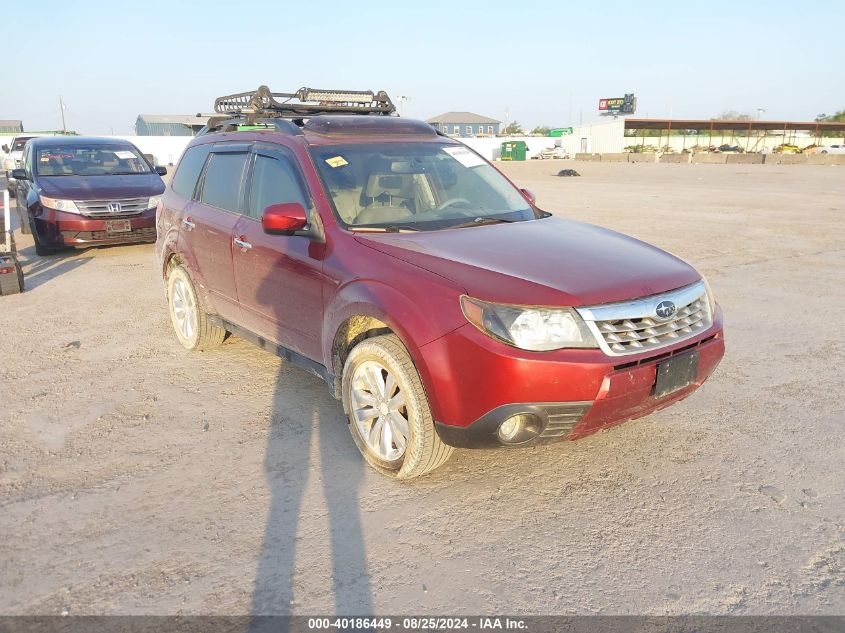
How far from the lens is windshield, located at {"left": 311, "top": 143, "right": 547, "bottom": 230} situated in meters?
3.95

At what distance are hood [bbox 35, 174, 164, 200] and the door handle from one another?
6336mm

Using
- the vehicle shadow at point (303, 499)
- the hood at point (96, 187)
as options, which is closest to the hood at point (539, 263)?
the vehicle shadow at point (303, 499)

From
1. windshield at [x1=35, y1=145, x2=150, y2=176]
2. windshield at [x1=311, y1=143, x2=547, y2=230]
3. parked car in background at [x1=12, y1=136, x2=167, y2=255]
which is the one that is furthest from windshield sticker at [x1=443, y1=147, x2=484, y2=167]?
windshield at [x1=35, y1=145, x2=150, y2=176]

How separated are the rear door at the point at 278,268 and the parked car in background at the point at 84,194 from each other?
6267 millimetres

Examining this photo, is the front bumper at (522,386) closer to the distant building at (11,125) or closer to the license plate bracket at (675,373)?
the license plate bracket at (675,373)

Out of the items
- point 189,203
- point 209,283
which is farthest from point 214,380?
point 189,203

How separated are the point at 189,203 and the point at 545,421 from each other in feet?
12.0

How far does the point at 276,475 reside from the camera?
139 inches

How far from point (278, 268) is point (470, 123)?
11579cm

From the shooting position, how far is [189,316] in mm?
5539

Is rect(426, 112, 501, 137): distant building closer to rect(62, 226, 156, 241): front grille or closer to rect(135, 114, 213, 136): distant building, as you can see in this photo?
rect(135, 114, 213, 136): distant building

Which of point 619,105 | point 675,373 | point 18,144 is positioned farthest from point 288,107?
point 619,105

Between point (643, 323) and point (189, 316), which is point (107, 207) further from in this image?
point (643, 323)

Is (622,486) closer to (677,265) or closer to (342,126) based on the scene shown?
(677,265)
